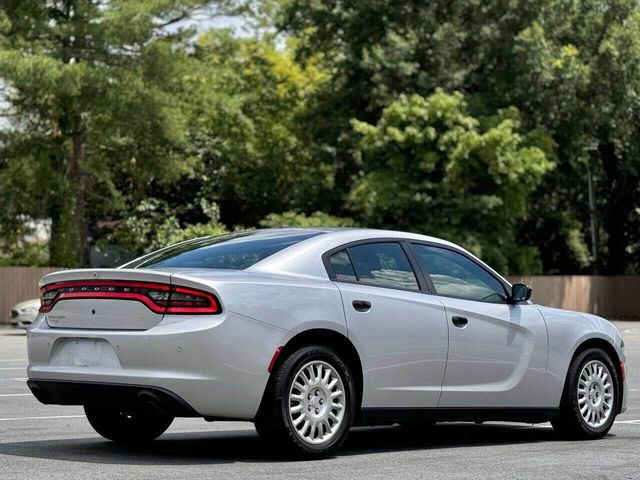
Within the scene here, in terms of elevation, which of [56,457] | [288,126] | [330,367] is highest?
[288,126]

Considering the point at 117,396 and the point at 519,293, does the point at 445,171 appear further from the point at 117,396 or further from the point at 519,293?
the point at 117,396

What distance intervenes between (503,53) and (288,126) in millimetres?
11639

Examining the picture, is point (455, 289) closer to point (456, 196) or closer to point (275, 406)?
point (275, 406)

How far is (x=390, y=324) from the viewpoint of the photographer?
379 inches

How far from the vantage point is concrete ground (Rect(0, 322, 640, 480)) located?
848 centimetres

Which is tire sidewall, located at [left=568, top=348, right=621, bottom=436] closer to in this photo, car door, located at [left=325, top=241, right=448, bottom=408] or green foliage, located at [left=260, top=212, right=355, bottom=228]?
car door, located at [left=325, top=241, right=448, bottom=408]

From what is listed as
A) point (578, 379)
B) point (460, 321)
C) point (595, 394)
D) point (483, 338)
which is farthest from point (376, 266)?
point (595, 394)

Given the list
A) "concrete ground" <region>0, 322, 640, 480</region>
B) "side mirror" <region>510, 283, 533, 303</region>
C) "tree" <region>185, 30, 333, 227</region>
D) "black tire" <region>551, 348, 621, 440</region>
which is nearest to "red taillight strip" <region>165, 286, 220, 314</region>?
"concrete ground" <region>0, 322, 640, 480</region>

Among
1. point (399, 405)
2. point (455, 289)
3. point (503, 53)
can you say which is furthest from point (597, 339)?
point (503, 53)

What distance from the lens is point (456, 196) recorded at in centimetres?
4588

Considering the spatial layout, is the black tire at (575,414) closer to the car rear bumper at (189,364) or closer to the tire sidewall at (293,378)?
the tire sidewall at (293,378)

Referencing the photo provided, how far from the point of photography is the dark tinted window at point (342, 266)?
9.66 meters

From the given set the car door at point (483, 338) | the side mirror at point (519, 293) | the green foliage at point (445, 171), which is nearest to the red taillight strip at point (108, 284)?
the car door at point (483, 338)

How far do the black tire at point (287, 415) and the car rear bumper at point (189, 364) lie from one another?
91 millimetres
